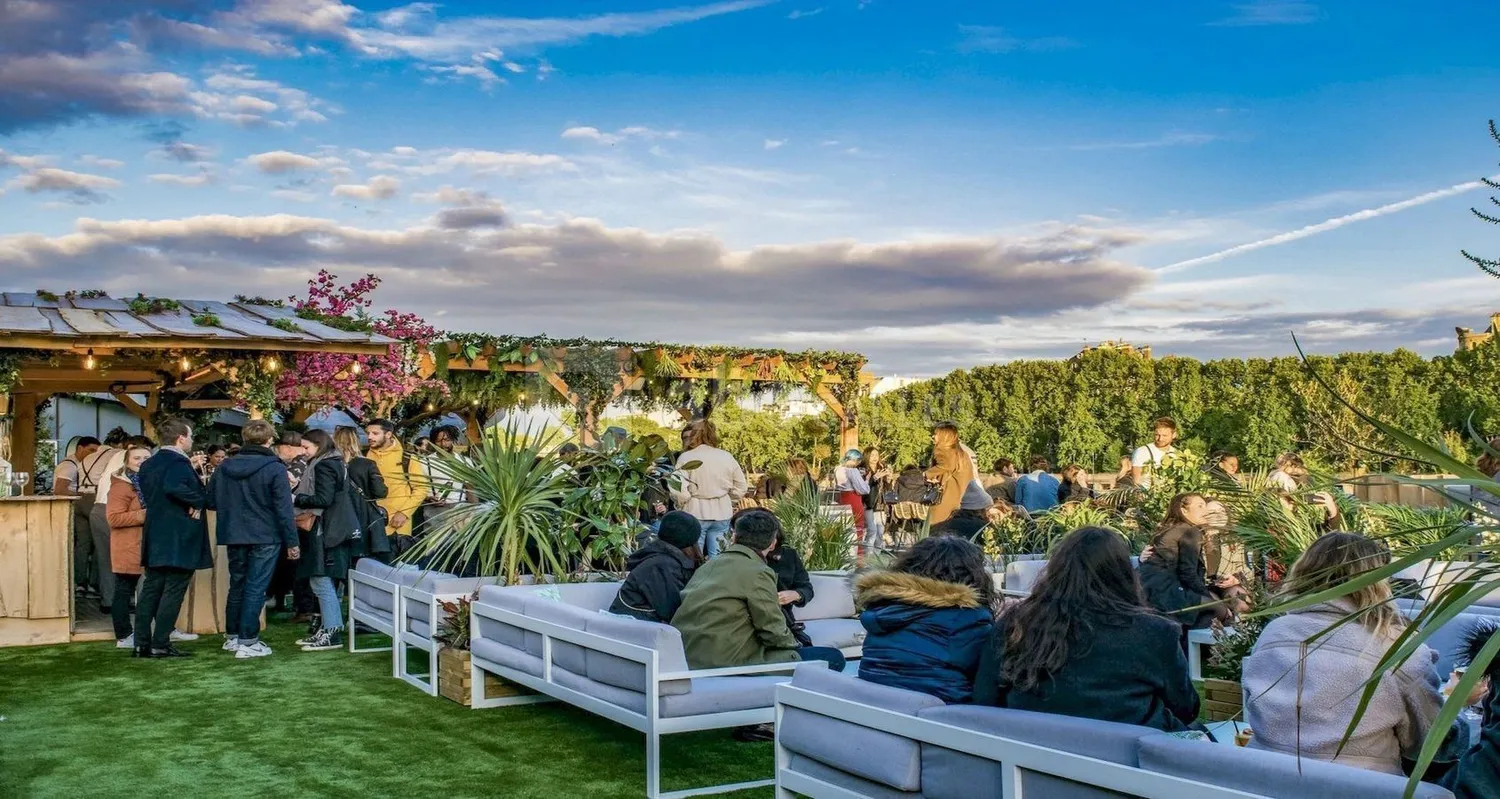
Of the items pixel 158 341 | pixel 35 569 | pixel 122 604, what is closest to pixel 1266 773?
pixel 122 604

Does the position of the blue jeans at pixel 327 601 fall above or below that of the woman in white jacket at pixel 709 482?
below

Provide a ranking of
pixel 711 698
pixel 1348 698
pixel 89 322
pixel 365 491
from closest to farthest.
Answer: pixel 1348 698 → pixel 711 698 → pixel 365 491 → pixel 89 322

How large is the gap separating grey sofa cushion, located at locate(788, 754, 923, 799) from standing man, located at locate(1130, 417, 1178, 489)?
5431mm

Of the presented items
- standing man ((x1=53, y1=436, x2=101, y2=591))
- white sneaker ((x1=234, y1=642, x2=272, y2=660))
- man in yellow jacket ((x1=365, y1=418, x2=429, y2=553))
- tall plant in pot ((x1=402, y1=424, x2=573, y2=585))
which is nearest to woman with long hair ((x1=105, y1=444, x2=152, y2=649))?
white sneaker ((x1=234, y1=642, x2=272, y2=660))

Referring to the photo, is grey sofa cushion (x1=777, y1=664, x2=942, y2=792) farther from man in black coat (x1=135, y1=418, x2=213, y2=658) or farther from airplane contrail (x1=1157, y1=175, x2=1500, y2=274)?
airplane contrail (x1=1157, y1=175, x2=1500, y2=274)

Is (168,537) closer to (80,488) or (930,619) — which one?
(80,488)

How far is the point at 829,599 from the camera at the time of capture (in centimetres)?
687

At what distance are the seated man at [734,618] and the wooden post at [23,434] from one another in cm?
1184

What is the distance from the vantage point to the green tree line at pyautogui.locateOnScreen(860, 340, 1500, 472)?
23.4 meters

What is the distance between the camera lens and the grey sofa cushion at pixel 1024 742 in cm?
280

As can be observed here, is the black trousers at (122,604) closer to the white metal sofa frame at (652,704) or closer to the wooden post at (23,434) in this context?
the white metal sofa frame at (652,704)

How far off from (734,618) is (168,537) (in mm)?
4259

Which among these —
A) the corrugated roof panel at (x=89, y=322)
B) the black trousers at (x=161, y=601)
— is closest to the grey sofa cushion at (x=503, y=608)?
the black trousers at (x=161, y=601)

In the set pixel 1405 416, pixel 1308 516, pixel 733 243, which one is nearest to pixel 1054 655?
pixel 1308 516
